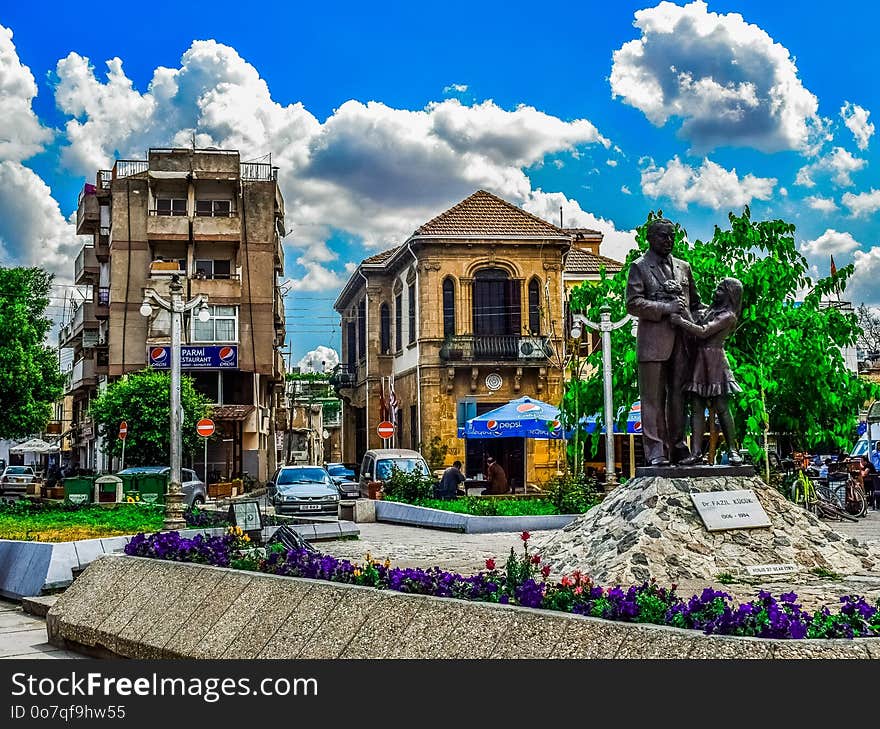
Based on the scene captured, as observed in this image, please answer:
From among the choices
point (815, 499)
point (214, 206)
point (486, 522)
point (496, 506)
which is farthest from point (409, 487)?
point (214, 206)

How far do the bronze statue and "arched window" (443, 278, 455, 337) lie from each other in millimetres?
28886

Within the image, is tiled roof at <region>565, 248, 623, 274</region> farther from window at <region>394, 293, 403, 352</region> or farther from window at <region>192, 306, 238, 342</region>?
window at <region>192, 306, 238, 342</region>

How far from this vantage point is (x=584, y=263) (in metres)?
44.4

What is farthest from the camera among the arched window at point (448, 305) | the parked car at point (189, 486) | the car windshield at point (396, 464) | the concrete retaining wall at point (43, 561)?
the arched window at point (448, 305)

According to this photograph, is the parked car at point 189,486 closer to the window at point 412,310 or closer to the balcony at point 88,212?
the window at point 412,310

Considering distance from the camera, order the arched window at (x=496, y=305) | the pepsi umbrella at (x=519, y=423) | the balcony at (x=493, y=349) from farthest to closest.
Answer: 1. the arched window at (x=496, y=305)
2. the balcony at (x=493, y=349)
3. the pepsi umbrella at (x=519, y=423)

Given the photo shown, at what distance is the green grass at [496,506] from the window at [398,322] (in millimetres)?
20511

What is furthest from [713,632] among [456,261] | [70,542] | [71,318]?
[71,318]

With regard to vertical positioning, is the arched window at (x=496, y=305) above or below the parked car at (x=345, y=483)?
above

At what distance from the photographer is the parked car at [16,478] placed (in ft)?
125

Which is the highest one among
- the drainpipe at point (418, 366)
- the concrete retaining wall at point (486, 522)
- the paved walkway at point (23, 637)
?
the drainpipe at point (418, 366)

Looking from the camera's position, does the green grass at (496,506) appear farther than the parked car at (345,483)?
No

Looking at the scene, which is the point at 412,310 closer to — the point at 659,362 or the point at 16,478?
the point at 16,478

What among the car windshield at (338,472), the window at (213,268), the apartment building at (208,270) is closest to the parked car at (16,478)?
the apartment building at (208,270)
